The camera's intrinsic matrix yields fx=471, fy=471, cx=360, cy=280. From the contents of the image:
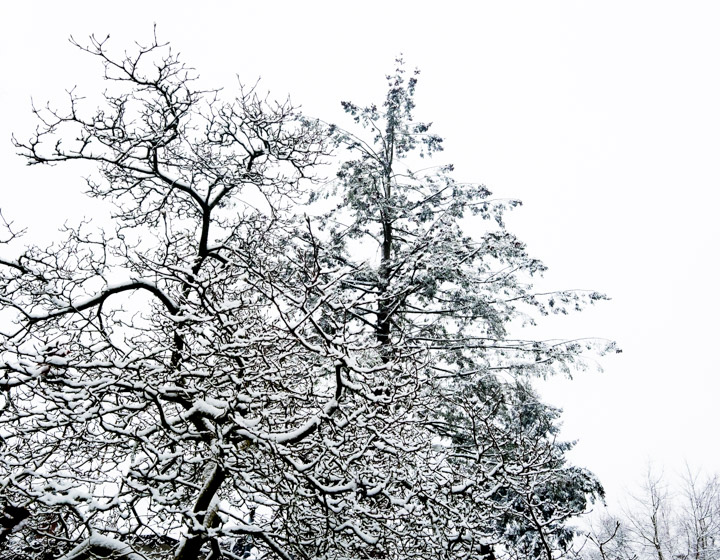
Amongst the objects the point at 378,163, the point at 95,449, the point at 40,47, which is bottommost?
the point at 95,449

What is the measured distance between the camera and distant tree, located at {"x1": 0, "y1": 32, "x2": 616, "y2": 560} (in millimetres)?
3959

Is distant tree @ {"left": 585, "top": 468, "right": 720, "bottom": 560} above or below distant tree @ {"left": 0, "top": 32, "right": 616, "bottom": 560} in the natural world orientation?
above

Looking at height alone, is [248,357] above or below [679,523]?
below

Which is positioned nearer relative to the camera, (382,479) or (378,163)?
(382,479)

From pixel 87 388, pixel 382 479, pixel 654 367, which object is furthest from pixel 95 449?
pixel 654 367

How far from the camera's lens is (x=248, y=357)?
408 centimetres

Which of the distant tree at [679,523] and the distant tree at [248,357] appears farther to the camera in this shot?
the distant tree at [679,523]

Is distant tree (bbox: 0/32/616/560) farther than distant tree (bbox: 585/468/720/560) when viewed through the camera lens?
No

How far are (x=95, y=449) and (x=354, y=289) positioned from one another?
519 cm

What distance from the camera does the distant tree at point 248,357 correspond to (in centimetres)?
396

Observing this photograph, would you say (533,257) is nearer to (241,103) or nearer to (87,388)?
(241,103)

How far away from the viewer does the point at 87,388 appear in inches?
153

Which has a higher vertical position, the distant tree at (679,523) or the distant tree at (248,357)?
the distant tree at (679,523)

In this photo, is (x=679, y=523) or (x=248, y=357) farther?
(x=679, y=523)
